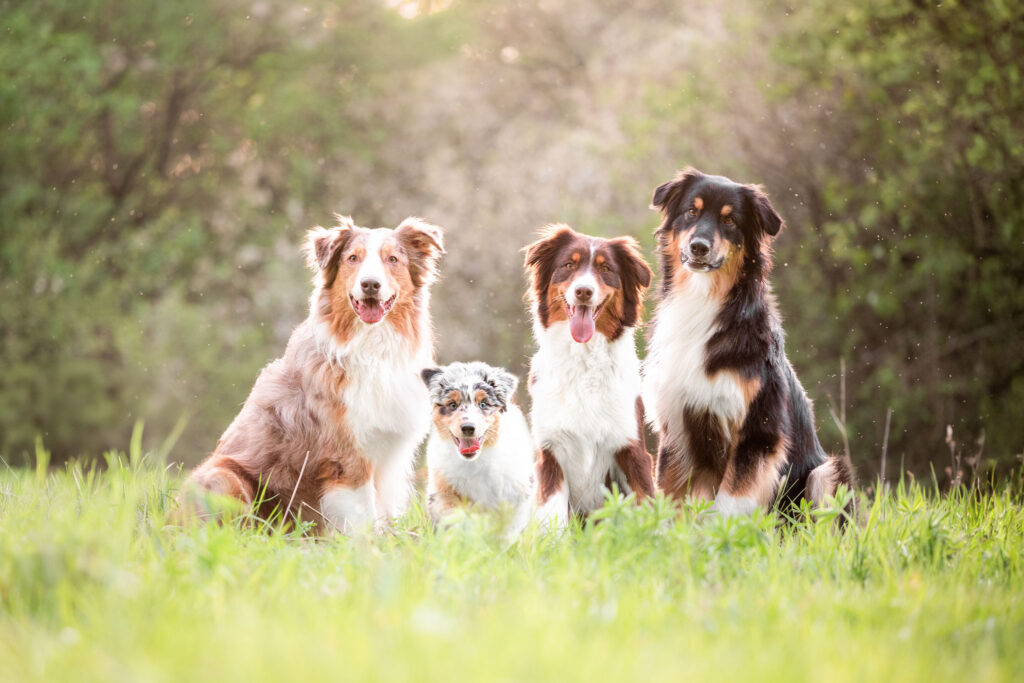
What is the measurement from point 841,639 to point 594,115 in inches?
418

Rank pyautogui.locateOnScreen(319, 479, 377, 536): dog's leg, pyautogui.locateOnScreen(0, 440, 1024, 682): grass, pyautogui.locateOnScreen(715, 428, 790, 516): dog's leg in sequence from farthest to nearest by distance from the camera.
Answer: pyautogui.locateOnScreen(319, 479, 377, 536): dog's leg < pyautogui.locateOnScreen(715, 428, 790, 516): dog's leg < pyautogui.locateOnScreen(0, 440, 1024, 682): grass

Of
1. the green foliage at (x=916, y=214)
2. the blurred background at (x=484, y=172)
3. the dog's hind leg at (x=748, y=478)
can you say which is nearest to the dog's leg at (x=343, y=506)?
the dog's hind leg at (x=748, y=478)

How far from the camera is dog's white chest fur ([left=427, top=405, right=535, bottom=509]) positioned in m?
5.00

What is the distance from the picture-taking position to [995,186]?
30.6ft

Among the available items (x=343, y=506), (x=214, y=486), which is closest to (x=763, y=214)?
(x=343, y=506)

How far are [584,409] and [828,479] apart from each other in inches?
50.7

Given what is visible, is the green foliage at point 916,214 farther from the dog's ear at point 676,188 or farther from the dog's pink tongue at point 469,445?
the dog's pink tongue at point 469,445

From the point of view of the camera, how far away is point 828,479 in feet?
15.8

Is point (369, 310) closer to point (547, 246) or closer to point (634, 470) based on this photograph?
point (547, 246)

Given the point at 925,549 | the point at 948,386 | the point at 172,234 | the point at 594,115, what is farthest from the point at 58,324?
the point at 925,549

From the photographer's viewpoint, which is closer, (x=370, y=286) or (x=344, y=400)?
(x=370, y=286)

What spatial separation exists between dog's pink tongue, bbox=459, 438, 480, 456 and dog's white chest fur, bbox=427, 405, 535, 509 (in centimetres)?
12

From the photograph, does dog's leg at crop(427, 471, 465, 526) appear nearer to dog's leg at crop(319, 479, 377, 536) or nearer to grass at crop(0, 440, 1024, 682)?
grass at crop(0, 440, 1024, 682)

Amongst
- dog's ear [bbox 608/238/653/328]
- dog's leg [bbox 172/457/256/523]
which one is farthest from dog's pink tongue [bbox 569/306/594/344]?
dog's leg [bbox 172/457/256/523]
